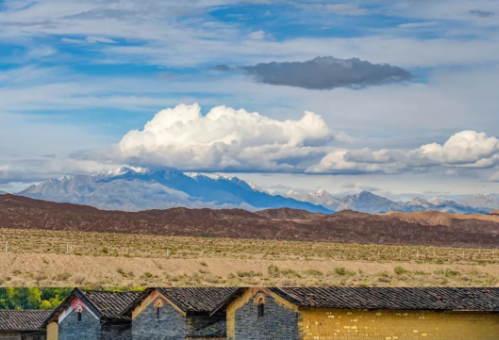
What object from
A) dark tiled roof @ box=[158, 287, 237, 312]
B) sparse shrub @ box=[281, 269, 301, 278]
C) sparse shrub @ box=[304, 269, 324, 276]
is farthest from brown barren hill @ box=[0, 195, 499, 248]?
dark tiled roof @ box=[158, 287, 237, 312]

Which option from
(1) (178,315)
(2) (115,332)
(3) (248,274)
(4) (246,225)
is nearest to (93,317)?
(2) (115,332)

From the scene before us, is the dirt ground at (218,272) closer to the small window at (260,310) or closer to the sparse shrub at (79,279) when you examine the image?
the sparse shrub at (79,279)

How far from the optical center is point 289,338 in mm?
27266

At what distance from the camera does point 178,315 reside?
32.2m

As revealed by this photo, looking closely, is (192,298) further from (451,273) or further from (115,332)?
(451,273)

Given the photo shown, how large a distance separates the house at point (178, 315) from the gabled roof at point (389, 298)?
5.30 ft

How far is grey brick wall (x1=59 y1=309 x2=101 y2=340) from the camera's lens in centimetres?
3619

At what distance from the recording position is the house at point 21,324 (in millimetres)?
54688

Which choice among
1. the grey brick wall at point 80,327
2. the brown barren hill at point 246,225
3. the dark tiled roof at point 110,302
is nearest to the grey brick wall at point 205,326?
the dark tiled roof at point 110,302

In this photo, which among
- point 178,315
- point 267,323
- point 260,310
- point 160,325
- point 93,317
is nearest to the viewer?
point 267,323

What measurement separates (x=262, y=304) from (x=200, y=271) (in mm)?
43652

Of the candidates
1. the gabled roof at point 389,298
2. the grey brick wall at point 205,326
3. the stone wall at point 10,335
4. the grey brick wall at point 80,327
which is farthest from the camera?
the stone wall at point 10,335

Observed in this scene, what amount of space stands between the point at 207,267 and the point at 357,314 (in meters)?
46.5

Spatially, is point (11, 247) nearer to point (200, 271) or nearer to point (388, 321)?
point (200, 271)
